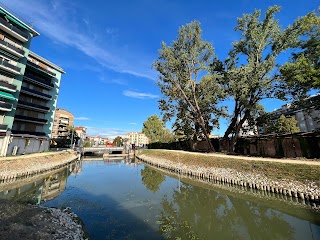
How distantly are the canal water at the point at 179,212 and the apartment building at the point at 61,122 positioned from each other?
269ft

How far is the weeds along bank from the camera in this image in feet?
56.0

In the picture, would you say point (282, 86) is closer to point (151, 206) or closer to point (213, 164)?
point (213, 164)

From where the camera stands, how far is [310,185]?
1681 centimetres

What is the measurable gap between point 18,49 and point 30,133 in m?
17.7

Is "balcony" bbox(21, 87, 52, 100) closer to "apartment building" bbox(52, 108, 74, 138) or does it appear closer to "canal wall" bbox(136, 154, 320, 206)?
"canal wall" bbox(136, 154, 320, 206)

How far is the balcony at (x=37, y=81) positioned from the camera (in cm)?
4359

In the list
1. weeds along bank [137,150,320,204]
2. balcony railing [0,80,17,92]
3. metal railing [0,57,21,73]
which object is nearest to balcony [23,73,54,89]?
metal railing [0,57,21,73]

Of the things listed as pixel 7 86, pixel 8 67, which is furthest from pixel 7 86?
pixel 8 67

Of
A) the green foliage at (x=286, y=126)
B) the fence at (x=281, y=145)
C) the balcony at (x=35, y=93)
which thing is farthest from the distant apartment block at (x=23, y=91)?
the green foliage at (x=286, y=126)

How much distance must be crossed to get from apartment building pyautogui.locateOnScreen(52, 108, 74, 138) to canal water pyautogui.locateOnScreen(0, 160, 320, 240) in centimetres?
8193

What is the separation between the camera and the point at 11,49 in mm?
35594

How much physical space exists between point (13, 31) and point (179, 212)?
42.4m

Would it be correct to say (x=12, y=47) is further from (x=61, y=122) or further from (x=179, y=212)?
(x=61, y=122)

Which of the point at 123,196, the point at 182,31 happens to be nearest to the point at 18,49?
the point at 182,31
